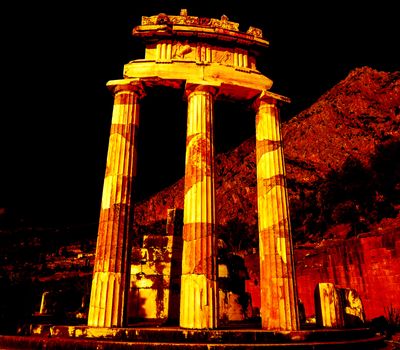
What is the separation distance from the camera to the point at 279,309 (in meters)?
9.95

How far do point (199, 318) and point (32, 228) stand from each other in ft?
162

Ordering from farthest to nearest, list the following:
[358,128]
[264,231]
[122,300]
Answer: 1. [358,128]
2. [264,231]
3. [122,300]

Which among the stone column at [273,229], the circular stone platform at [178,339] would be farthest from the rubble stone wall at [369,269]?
the circular stone platform at [178,339]

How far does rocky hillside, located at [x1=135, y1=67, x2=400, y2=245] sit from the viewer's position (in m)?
44.7

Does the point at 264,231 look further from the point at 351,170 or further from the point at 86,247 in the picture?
the point at 351,170

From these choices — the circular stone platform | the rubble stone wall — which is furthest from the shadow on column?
A: the rubble stone wall

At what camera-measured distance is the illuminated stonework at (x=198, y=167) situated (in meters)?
9.53

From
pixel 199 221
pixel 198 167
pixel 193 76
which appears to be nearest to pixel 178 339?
pixel 199 221

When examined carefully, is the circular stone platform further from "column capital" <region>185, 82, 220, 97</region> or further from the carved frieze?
the carved frieze

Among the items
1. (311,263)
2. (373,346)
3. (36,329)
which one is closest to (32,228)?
(311,263)

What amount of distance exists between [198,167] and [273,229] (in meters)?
3.14

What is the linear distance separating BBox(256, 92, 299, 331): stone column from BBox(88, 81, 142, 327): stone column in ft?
13.9

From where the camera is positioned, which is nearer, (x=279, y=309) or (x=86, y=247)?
(x=279, y=309)

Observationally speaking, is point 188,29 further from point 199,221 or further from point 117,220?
point 117,220
